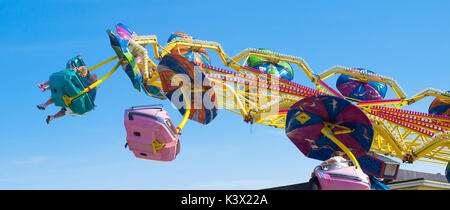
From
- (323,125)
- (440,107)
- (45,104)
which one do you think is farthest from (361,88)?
(45,104)

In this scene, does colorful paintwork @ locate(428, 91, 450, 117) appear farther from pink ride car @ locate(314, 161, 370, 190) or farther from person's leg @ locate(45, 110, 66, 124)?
person's leg @ locate(45, 110, 66, 124)

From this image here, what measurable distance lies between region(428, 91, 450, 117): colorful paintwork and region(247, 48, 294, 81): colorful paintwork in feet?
25.1

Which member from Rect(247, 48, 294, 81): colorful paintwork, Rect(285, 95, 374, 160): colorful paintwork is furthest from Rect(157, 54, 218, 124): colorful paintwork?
Rect(247, 48, 294, 81): colorful paintwork

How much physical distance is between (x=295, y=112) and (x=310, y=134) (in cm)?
84

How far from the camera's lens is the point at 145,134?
36.9 feet

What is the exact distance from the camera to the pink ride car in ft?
33.9

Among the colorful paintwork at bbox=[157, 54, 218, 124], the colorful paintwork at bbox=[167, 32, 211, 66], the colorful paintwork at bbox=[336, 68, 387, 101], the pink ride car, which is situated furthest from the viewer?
the colorful paintwork at bbox=[336, 68, 387, 101]

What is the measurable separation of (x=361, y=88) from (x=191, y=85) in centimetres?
1030

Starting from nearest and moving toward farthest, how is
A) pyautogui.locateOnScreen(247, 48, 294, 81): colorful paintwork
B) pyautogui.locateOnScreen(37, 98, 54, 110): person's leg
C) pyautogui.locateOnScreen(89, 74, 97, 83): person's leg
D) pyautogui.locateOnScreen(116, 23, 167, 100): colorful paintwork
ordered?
pyautogui.locateOnScreen(37, 98, 54, 110): person's leg, pyautogui.locateOnScreen(89, 74, 97, 83): person's leg, pyautogui.locateOnScreen(116, 23, 167, 100): colorful paintwork, pyautogui.locateOnScreen(247, 48, 294, 81): colorful paintwork

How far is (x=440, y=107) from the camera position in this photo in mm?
23109

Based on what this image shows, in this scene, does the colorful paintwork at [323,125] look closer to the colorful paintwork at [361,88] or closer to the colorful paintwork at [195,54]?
the colorful paintwork at [195,54]

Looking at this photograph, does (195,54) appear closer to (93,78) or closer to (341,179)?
(93,78)
